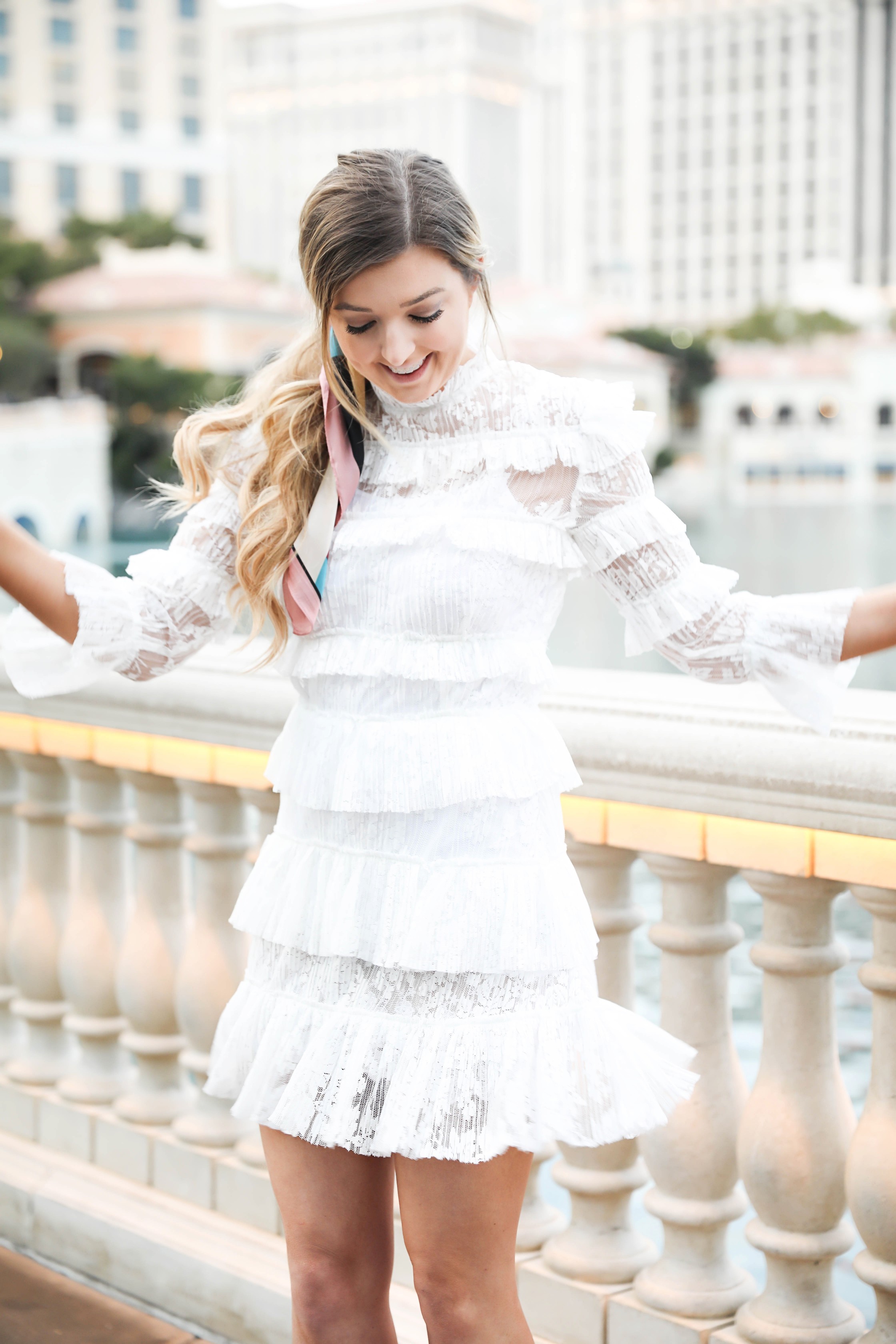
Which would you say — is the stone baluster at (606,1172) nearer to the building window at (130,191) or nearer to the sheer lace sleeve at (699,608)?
the sheer lace sleeve at (699,608)

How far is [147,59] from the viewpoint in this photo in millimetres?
56656

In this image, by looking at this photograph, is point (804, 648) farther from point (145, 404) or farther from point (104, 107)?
point (104, 107)

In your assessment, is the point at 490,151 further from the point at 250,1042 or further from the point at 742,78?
the point at 250,1042

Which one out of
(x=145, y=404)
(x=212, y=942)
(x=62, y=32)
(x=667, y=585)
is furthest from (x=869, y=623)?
(x=62, y=32)

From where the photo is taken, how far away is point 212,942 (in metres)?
1.85

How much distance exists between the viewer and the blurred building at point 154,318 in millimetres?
43500

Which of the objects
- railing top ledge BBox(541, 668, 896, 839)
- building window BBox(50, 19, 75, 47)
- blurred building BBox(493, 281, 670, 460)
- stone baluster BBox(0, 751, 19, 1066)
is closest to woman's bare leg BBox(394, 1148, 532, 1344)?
railing top ledge BBox(541, 668, 896, 839)

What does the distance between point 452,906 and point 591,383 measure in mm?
465

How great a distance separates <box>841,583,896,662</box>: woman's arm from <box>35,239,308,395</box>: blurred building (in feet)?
143

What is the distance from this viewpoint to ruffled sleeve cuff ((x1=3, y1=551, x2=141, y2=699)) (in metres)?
1.31

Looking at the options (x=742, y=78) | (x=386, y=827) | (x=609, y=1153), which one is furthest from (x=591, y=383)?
(x=742, y=78)

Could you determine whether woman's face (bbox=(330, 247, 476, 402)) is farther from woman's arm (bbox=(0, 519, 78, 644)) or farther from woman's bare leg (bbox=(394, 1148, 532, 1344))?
woman's bare leg (bbox=(394, 1148, 532, 1344))

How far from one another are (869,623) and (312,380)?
526mm

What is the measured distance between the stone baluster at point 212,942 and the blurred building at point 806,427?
229 feet
